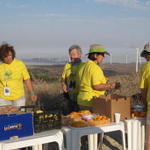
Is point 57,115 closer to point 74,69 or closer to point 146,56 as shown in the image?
point 146,56

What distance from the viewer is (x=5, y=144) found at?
8.63ft

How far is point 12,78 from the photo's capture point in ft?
13.8

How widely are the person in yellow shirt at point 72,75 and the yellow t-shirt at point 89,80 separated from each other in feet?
2.82

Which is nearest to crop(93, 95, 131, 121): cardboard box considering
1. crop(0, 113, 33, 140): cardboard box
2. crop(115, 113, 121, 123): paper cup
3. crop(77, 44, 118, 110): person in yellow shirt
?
crop(115, 113, 121, 123): paper cup

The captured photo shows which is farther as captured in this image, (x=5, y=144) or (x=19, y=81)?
(x=19, y=81)

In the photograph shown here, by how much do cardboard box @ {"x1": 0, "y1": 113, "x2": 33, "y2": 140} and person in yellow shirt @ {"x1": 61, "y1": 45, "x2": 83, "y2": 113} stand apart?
1.99 m

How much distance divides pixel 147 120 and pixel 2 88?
1965 millimetres

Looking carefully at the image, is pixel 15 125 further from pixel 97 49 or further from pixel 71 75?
pixel 71 75

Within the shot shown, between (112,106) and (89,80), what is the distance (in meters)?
0.47

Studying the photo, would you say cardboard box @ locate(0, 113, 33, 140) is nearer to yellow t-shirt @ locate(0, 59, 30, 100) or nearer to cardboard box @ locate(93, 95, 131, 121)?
cardboard box @ locate(93, 95, 131, 121)

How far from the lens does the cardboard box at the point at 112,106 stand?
3375mm

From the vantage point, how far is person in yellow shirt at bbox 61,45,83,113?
Answer: 475 centimetres

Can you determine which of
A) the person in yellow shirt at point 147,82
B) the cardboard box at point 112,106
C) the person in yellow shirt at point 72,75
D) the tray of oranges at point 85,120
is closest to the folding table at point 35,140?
the tray of oranges at point 85,120

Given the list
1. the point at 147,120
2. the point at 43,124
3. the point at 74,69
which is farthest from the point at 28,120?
the point at 74,69
